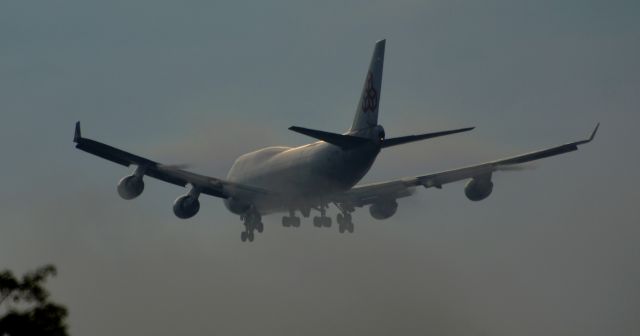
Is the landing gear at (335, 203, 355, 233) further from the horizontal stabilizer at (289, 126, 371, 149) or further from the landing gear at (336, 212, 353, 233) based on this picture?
the horizontal stabilizer at (289, 126, 371, 149)

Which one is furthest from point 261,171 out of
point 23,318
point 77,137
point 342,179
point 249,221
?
point 23,318

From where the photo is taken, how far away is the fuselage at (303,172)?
211 ft

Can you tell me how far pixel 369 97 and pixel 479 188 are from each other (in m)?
10.1

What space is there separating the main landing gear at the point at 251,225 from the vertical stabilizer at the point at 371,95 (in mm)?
9336

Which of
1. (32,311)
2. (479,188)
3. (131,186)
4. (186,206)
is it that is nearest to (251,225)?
(186,206)

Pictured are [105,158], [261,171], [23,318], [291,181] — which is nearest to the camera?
[23,318]

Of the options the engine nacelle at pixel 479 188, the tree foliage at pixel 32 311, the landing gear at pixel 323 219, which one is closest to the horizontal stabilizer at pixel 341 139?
the landing gear at pixel 323 219

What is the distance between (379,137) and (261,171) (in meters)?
12.7

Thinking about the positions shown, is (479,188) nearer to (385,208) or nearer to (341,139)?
(385,208)

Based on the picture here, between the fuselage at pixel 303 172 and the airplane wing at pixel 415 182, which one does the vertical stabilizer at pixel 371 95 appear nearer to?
the fuselage at pixel 303 172

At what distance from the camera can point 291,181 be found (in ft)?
226

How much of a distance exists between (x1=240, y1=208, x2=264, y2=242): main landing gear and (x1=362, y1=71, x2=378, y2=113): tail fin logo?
1054cm

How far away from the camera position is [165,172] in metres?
→ 67.4

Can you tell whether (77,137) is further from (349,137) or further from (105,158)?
(349,137)
